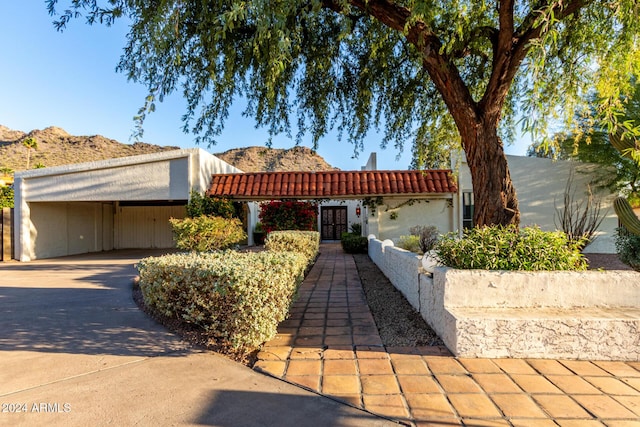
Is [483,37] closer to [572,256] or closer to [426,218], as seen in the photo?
[572,256]

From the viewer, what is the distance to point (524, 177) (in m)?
13.0

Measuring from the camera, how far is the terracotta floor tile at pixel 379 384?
2.72 metres

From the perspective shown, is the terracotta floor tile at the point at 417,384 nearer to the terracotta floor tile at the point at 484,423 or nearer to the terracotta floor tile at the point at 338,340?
the terracotta floor tile at the point at 484,423

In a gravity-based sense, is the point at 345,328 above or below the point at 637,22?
below

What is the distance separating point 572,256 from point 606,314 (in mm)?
728

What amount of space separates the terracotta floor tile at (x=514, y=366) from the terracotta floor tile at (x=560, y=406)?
414 mm

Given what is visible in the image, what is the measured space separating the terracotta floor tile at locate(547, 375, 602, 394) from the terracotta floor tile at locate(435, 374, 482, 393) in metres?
0.70

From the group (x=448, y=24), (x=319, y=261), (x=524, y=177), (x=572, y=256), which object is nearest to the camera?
(x=572, y=256)

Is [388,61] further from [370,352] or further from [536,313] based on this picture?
[370,352]

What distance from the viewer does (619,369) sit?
3068mm

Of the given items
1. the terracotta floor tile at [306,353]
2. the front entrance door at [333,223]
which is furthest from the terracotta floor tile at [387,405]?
the front entrance door at [333,223]

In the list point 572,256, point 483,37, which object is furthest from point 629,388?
point 483,37

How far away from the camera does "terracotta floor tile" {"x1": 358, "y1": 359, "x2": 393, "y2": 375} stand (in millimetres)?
3049

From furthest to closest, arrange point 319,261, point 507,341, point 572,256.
Result: point 319,261
point 572,256
point 507,341
